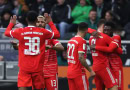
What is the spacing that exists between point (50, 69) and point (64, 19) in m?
4.95

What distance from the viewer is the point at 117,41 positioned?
35.3ft

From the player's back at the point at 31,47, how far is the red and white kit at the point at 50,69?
3.76 feet

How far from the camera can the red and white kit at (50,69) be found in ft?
32.1

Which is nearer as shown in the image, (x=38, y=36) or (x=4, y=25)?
(x=38, y=36)

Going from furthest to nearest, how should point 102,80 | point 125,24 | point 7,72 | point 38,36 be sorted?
1. point 125,24
2. point 7,72
3. point 102,80
4. point 38,36

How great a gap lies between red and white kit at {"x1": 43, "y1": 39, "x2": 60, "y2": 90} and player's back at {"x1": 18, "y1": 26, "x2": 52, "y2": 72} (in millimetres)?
1145

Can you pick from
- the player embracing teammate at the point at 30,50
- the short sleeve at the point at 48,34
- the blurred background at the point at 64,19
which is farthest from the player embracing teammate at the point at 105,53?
the player embracing teammate at the point at 30,50

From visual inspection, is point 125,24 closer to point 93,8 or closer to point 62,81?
point 93,8

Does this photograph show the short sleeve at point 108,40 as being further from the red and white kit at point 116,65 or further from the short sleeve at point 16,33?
the short sleeve at point 16,33

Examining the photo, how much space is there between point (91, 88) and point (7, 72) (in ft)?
7.98

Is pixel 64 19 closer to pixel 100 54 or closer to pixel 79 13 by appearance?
pixel 79 13

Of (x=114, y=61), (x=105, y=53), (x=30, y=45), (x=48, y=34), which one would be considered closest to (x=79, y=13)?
(x=114, y=61)

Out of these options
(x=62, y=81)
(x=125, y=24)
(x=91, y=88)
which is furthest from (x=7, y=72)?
A: (x=125, y=24)

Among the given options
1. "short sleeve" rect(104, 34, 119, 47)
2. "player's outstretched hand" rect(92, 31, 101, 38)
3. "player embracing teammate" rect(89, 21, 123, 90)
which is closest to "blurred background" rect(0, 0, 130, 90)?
"player embracing teammate" rect(89, 21, 123, 90)
